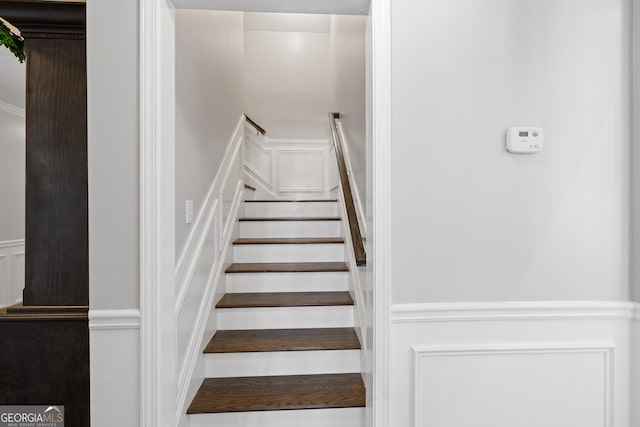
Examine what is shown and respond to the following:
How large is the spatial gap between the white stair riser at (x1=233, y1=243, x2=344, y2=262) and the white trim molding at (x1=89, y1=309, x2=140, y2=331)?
4.70 ft

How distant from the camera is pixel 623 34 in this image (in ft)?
4.96

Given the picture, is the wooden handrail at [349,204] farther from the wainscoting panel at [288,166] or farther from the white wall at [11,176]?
the white wall at [11,176]

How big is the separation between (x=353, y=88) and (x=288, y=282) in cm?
148

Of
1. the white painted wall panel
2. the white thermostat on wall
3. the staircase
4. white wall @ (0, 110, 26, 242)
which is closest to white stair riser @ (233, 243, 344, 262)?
the staircase

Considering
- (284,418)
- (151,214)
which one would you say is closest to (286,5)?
(151,214)

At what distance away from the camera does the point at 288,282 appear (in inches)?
98.9

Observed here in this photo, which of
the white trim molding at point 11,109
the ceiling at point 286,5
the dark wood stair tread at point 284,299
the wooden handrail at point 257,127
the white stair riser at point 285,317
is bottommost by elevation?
the white stair riser at point 285,317

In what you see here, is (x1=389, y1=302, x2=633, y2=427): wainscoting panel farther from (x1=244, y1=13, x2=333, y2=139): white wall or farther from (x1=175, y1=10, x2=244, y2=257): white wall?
(x1=244, y1=13, x2=333, y2=139): white wall

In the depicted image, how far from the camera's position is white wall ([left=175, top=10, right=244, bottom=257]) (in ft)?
5.61

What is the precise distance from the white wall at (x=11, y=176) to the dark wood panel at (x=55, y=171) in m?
2.71

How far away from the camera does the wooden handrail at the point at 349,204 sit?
1.92 meters

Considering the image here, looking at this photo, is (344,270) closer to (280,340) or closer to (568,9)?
(280,340)

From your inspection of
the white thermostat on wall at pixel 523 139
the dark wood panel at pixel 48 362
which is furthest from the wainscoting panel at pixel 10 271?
the white thermostat on wall at pixel 523 139

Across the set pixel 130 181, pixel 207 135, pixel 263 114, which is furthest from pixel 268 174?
pixel 130 181
